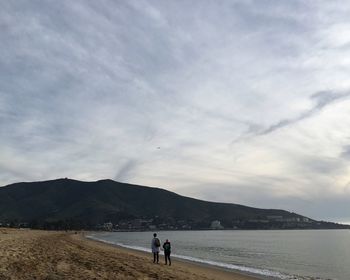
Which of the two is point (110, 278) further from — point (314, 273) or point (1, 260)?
point (314, 273)

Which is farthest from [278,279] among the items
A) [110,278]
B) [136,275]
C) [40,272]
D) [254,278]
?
[40,272]

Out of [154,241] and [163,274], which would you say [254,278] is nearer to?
[154,241]

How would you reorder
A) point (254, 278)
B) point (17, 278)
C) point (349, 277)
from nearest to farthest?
point (17, 278) → point (254, 278) → point (349, 277)

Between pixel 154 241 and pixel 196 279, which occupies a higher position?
pixel 154 241

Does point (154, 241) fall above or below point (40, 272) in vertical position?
above

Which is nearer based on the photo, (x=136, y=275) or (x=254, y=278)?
(x=136, y=275)

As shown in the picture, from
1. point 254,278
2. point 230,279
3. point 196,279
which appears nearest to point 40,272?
point 196,279

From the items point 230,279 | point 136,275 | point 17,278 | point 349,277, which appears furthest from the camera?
point 349,277

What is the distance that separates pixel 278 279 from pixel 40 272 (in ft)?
63.2

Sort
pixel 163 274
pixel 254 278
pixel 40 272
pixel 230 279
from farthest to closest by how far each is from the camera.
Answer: pixel 254 278 → pixel 230 279 → pixel 163 274 → pixel 40 272

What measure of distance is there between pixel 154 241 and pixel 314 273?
60.1 feet

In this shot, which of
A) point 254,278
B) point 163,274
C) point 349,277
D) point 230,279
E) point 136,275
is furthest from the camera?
point 349,277

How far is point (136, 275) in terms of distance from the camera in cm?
2256

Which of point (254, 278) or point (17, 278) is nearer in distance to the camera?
point (17, 278)
